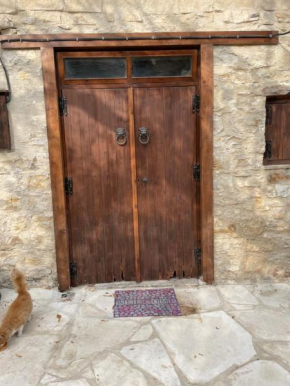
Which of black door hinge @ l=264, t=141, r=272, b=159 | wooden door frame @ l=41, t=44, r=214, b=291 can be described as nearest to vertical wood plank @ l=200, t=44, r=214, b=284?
wooden door frame @ l=41, t=44, r=214, b=291

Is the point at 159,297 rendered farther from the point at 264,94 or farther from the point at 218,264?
the point at 264,94

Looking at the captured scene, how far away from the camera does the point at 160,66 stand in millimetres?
3264

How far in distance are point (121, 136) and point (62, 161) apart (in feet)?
2.13

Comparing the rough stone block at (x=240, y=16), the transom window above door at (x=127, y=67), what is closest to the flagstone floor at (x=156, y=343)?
the transom window above door at (x=127, y=67)

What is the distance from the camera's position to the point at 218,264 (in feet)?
11.4

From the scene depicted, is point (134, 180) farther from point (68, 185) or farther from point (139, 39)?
point (139, 39)

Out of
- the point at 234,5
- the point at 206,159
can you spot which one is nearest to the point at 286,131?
the point at 206,159

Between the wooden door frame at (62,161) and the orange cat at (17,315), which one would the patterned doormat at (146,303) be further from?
the orange cat at (17,315)

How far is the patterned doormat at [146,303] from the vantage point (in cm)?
295

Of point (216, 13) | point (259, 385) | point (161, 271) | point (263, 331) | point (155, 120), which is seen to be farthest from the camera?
point (161, 271)

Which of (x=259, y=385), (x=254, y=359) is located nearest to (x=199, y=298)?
(x=254, y=359)

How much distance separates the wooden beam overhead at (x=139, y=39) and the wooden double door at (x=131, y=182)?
0.41m

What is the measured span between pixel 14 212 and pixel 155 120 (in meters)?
1.73

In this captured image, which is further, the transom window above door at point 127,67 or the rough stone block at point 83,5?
the transom window above door at point 127,67
